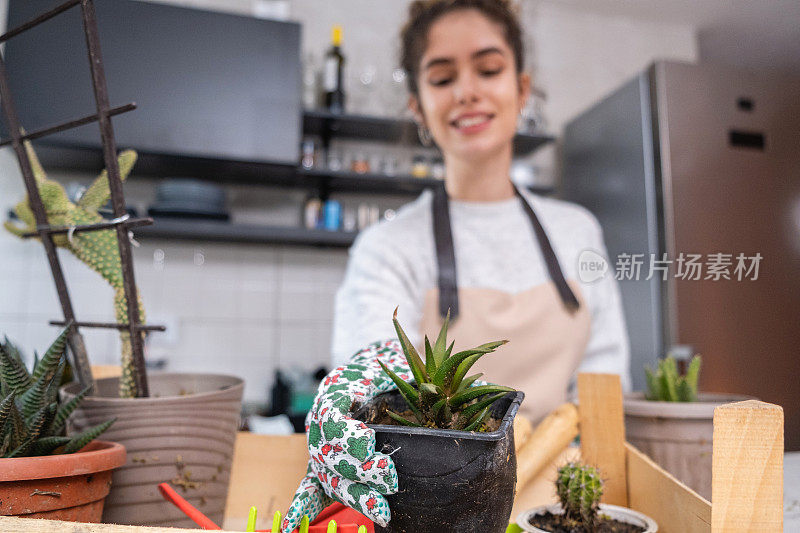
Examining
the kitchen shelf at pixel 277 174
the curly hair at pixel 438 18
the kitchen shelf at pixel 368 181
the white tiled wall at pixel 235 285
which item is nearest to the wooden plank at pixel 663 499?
the curly hair at pixel 438 18

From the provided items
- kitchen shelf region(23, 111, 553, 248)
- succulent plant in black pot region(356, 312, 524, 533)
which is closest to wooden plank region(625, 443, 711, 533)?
succulent plant in black pot region(356, 312, 524, 533)

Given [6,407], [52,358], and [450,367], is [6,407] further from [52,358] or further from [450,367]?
[450,367]

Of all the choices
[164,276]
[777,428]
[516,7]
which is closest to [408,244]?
[516,7]

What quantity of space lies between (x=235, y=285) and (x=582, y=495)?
2.12 meters

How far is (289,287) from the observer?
243 cm

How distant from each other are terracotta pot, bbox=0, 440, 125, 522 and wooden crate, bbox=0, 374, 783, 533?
0.14 feet

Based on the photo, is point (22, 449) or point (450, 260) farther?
point (450, 260)

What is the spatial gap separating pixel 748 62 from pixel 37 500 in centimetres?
74

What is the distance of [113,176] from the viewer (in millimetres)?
491

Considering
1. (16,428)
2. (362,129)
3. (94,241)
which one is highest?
(362,129)

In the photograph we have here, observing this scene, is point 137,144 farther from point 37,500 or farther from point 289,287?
point 37,500

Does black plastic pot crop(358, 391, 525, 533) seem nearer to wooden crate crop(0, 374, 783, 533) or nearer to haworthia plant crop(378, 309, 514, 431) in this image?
haworthia plant crop(378, 309, 514, 431)

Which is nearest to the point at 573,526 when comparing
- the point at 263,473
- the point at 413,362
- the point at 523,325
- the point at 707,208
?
the point at 413,362

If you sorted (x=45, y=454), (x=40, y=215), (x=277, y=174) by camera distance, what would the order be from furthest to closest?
(x=277, y=174), (x=40, y=215), (x=45, y=454)
